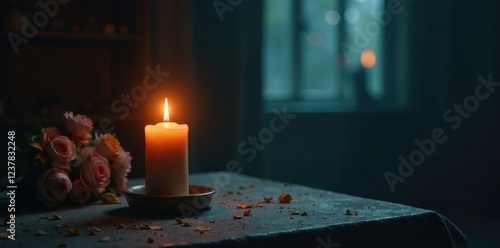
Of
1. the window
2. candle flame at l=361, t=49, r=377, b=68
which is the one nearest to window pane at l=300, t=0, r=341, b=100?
the window

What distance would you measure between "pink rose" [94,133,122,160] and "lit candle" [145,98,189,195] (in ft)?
0.62

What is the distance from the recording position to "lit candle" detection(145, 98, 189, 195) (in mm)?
1155

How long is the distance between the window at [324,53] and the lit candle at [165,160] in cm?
286

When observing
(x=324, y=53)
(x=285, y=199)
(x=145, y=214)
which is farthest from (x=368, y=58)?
(x=145, y=214)

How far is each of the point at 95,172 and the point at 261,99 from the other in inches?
89.3

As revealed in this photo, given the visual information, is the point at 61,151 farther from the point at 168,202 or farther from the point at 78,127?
the point at 168,202

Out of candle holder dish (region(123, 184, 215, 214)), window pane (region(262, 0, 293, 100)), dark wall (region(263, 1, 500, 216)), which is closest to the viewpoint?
candle holder dish (region(123, 184, 215, 214))

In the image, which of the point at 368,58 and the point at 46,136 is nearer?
the point at 46,136

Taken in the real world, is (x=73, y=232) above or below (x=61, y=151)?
below

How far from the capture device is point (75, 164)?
129 cm

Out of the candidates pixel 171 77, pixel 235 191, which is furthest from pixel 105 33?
pixel 235 191

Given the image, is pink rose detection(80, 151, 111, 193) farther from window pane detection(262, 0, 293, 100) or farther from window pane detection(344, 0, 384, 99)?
window pane detection(344, 0, 384, 99)

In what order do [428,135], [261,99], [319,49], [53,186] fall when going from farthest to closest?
1. [319,49]
2. [428,135]
3. [261,99]
4. [53,186]

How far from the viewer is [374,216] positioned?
1108 millimetres
